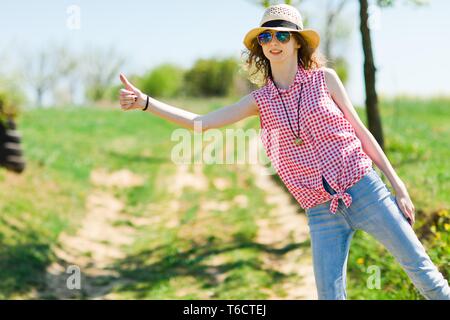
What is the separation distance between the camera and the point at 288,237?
10820 millimetres

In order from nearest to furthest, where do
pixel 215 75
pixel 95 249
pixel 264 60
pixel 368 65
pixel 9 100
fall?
pixel 264 60 < pixel 368 65 < pixel 95 249 < pixel 9 100 < pixel 215 75

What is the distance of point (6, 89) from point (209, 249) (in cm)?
A: 523

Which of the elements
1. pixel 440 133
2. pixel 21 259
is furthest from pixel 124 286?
pixel 440 133

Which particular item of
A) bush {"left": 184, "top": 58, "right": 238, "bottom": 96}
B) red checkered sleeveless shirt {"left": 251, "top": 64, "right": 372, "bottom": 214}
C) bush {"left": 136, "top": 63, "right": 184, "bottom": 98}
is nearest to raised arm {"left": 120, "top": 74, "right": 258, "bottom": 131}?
red checkered sleeveless shirt {"left": 251, "top": 64, "right": 372, "bottom": 214}

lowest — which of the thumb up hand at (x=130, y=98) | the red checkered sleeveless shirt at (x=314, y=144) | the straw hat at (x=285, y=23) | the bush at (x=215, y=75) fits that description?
the red checkered sleeveless shirt at (x=314, y=144)

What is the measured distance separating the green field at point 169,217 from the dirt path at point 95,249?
0.45 feet

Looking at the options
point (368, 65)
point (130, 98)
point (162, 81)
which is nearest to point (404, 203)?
point (130, 98)

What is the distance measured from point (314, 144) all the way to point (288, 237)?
7109 mm

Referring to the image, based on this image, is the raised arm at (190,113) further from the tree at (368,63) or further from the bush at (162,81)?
the bush at (162,81)

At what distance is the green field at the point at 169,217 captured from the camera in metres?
8.22

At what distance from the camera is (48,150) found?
54.5ft

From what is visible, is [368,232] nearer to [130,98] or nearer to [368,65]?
[130,98]

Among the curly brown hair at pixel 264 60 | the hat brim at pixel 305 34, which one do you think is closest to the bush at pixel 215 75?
the curly brown hair at pixel 264 60

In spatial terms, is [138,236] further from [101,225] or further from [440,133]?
[440,133]
